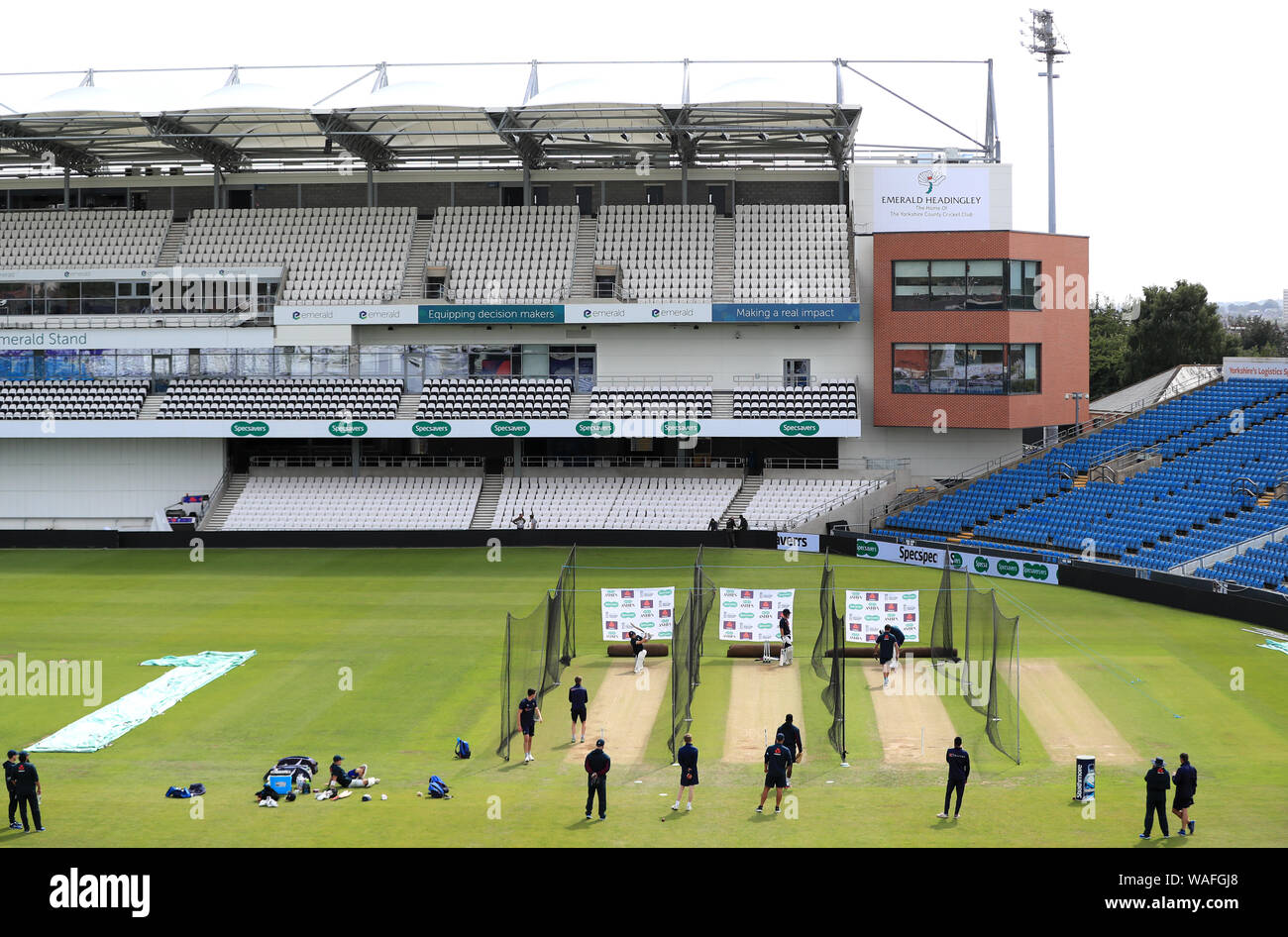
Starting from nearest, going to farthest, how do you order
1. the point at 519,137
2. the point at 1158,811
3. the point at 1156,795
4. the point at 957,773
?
the point at 1156,795 → the point at 1158,811 → the point at 957,773 → the point at 519,137

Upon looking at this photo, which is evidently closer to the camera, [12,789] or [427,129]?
[12,789]

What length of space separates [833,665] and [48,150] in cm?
5172

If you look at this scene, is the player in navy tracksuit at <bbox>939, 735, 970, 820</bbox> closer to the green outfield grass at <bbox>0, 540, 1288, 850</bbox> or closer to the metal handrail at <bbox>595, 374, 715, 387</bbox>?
the green outfield grass at <bbox>0, 540, 1288, 850</bbox>

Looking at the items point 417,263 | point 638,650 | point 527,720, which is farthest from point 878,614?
point 417,263

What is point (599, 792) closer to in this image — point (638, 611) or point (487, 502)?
point (638, 611)

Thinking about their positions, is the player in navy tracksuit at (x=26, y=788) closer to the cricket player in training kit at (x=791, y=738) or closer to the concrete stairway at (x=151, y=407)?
the cricket player in training kit at (x=791, y=738)

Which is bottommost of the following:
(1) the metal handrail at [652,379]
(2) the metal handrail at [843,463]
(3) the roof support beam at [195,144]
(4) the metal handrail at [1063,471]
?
(4) the metal handrail at [1063,471]

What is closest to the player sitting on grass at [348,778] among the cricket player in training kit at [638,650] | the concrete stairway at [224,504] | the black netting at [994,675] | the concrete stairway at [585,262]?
the cricket player in training kit at [638,650]

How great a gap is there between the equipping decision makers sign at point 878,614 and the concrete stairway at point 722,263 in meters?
26.5

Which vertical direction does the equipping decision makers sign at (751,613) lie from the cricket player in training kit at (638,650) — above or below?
above

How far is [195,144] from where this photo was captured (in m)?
59.7

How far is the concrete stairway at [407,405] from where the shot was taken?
2160 inches

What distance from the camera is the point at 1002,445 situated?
55469 millimetres
